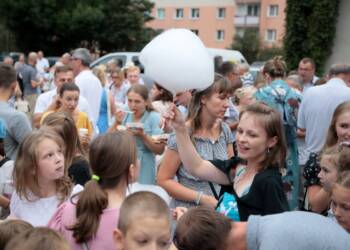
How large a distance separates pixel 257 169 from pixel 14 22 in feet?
119

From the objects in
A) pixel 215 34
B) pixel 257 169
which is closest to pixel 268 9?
pixel 215 34

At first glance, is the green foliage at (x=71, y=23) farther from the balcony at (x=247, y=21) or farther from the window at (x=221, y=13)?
the balcony at (x=247, y=21)

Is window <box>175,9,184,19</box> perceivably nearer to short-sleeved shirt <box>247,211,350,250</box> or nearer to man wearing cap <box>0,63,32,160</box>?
man wearing cap <box>0,63,32,160</box>

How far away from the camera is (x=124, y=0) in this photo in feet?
124

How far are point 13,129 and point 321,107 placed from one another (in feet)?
11.1

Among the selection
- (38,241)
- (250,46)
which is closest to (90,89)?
(38,241)

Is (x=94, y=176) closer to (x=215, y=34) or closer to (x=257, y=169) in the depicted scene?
(x=257, y=169)

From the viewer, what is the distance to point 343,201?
78.4 inches

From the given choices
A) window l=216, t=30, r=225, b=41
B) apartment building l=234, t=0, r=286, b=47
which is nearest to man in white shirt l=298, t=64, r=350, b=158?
apartment building l=234, t=0, r=286, b=47

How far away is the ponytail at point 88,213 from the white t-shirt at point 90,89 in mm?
4140

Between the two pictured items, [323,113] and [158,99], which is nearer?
[323,113]

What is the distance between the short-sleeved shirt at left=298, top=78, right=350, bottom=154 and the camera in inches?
215

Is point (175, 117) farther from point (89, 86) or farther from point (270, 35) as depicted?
point (270, 35)

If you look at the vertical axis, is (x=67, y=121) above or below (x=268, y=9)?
below
